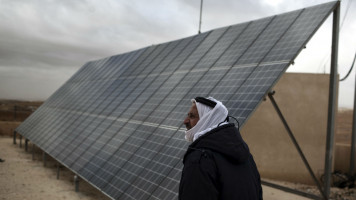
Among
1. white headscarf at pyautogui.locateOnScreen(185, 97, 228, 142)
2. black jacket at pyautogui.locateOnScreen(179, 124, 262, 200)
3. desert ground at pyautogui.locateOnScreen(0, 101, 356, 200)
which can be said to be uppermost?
white headscarf at pyautogui.locateOnScreen(185, 97, 228, 142)

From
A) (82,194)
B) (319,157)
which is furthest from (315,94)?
(82,194)

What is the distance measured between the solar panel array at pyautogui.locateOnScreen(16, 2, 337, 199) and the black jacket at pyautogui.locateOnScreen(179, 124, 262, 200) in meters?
4.13

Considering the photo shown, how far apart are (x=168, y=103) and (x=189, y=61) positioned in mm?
2145

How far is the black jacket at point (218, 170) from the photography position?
2.38 meters

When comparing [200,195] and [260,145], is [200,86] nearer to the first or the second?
[200,195]

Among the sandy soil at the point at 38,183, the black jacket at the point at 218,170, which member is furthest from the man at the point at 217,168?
the sandy soil at the point at 38,183

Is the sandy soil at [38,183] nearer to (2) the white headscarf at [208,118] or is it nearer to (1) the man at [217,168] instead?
(2) the white headscarf at [208,118]

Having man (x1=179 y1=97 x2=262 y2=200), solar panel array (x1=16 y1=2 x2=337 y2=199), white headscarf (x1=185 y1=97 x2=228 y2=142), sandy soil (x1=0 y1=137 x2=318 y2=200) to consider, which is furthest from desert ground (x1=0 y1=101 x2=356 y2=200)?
man (x1=179 y1=97 x2=262 y2=200)

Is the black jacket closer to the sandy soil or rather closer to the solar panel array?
the solar panel array

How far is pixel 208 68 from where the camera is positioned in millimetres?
9844

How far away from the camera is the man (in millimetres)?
2377

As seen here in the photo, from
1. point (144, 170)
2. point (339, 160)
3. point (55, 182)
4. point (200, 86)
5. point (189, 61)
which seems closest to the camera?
point (144, 170)

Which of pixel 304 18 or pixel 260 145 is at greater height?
pixel 304 18

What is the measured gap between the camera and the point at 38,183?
13.1 metres
